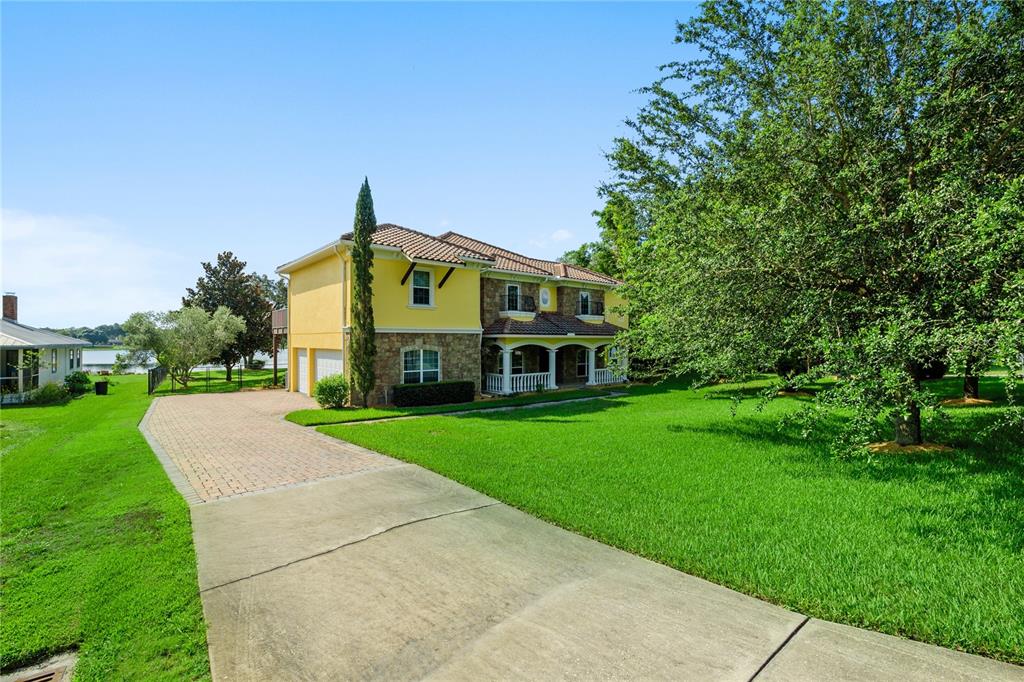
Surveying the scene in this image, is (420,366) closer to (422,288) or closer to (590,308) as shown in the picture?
(422,288)

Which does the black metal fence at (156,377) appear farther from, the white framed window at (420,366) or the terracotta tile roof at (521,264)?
the terracotta tile roof at (521,264)

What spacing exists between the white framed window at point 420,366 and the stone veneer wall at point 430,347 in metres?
0.17

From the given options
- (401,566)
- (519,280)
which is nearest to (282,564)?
(401,566)

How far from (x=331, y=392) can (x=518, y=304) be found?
31.6 ft

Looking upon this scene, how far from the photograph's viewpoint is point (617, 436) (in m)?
11.5

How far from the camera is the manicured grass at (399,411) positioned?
14.6 metres

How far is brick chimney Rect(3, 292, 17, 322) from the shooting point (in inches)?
1096

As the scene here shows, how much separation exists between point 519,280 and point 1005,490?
18.2 meters

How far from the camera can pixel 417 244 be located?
18.7 m

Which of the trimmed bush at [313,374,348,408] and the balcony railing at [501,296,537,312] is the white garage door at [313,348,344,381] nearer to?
the trimmed bush at [313,374,348,408]

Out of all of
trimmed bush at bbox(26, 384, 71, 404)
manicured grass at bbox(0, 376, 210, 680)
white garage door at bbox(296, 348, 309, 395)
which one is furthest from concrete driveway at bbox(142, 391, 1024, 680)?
trimmed bush at bbox(26, 384, 71, 404)

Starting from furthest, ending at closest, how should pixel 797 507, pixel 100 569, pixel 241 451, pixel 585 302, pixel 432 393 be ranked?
pixel 585 302 → pixel 432 393 → pixel 241 451 → pixel 797 507 → pixel 100 569

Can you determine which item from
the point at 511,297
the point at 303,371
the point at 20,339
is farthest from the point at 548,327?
the point at 20,339

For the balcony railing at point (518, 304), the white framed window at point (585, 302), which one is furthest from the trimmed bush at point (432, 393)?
the white framed window at point (585, 302)
